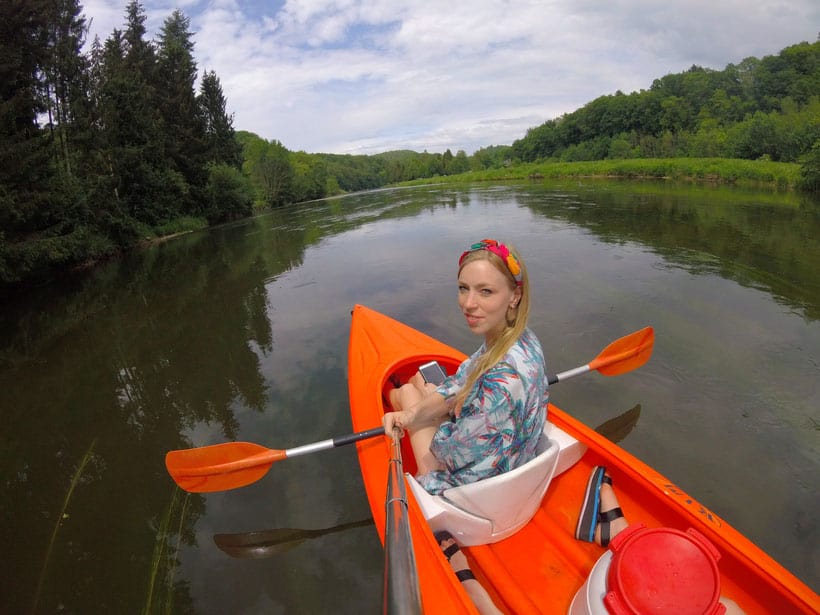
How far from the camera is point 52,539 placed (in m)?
2.94

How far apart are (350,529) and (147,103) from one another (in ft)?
86.6

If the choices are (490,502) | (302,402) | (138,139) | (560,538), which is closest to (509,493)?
(490,502)

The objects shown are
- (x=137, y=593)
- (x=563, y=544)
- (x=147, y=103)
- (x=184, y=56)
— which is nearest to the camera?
(x=563, y=544)

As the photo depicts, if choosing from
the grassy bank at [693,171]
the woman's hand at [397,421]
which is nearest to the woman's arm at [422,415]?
the woman's hand at [397,421]

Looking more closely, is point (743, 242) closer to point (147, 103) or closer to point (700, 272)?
point (700, 272)

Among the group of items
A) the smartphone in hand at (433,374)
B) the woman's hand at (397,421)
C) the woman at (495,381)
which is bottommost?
the smartphone in hand at (433,374)

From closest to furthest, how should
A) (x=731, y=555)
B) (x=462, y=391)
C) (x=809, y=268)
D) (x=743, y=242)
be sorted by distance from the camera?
1. (x=731, y=555)
2. (x=462, y=391)
3. (x=809, y=268)
4. (x=743, y=242)

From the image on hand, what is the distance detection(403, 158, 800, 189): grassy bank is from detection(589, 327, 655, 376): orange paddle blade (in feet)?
74.3

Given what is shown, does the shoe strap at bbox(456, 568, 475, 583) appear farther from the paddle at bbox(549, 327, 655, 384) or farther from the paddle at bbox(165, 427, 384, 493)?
the paddle at bbox(549, 327, 655, 384)

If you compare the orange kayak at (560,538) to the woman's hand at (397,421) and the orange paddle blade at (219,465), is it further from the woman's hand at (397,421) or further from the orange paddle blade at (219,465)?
the orange paddle blade at (219,465)

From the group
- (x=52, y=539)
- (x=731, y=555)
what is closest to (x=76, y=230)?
(x=52, y=539)

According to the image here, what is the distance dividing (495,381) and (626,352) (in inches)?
105

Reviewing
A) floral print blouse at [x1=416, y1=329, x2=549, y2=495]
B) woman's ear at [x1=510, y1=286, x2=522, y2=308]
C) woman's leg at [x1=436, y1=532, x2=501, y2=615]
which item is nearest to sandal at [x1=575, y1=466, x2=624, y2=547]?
floral print blouse at [x1=416, y1=329, x2=549, y2=495]

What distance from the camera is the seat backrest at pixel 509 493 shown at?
188 cm
